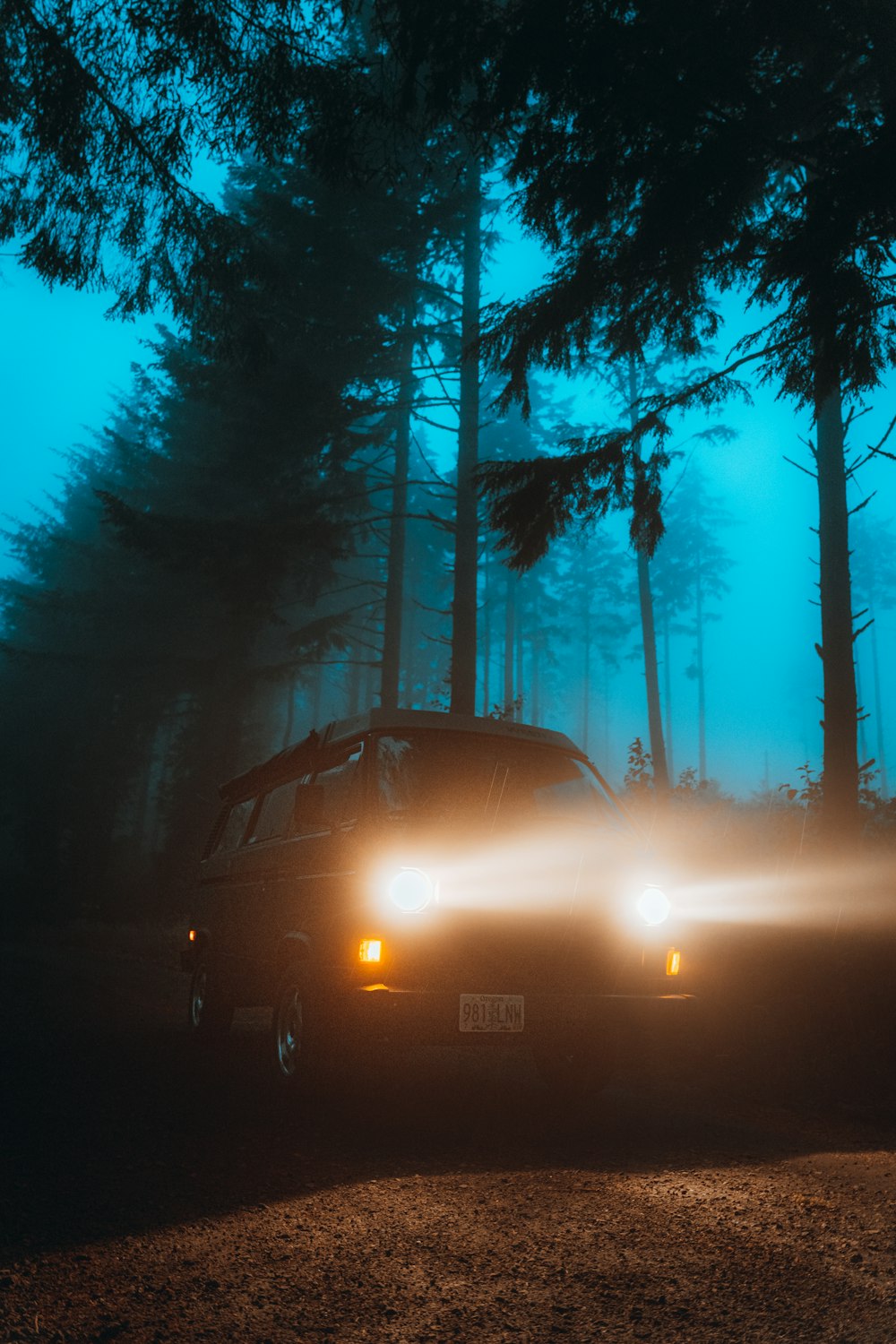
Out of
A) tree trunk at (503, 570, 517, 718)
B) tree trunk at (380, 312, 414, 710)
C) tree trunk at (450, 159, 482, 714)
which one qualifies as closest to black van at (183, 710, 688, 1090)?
tree trunk at (450, 159, 482, 714)

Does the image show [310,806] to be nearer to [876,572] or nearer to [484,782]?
[484,782]

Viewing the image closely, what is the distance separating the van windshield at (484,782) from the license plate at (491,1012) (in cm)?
115

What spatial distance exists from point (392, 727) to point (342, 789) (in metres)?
0.52

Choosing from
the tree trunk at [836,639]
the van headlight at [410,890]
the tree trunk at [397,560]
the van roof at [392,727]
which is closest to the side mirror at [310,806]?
the van roof at [392,727]

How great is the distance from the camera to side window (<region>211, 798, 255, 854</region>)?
848 cm

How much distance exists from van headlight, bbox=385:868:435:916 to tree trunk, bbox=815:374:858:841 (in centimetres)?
584

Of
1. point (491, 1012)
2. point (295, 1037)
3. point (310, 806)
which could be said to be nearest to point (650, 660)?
point (310, 806)

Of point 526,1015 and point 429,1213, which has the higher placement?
point 526,1015

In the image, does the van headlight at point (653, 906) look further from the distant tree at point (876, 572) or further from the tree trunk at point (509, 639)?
the distant tree at point (876, 572)

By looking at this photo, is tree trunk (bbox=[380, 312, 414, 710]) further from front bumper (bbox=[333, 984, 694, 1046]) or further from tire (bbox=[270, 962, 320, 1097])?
front bumper (bbox=[333, 984, 694, 1046])

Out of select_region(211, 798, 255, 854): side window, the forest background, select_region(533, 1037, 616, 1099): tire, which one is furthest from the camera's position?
the forest background

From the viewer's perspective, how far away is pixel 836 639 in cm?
1021

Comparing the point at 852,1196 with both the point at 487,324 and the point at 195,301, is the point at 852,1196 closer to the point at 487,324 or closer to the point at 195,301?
the point at 487,324

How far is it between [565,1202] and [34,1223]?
2151 millimetres
